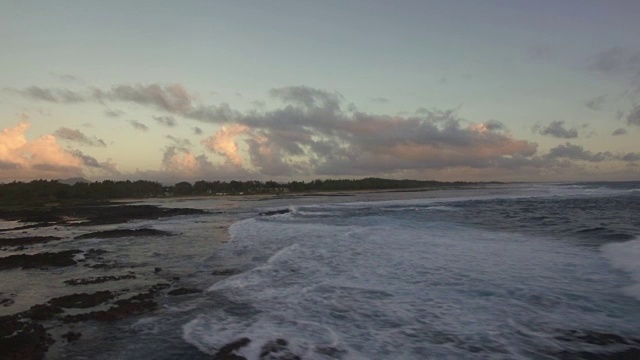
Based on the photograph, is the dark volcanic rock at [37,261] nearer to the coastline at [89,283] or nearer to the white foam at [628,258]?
the coastline at [89,283]

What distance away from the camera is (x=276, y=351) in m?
8.00

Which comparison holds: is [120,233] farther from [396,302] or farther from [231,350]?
[231,350]

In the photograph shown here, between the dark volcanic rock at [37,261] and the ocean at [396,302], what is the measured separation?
2.67m

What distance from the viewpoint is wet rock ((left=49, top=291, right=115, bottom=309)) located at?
438 inches

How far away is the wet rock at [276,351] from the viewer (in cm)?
770

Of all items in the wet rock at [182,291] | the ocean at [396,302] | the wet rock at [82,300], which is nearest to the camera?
the ocean at [396,302]

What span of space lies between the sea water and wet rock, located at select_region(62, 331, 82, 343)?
2.14m

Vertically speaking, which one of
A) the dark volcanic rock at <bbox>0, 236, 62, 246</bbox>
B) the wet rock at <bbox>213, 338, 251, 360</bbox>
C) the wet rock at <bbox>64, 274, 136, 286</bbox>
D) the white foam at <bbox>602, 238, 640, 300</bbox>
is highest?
the white foam at <bbox>602, 238, 640, 300</bbox>

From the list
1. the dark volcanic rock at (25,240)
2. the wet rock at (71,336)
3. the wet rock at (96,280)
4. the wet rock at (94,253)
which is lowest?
the wet rock at (71,336)

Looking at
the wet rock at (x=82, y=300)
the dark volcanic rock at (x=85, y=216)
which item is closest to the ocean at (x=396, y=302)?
the wet rock at (x=82, y=300)

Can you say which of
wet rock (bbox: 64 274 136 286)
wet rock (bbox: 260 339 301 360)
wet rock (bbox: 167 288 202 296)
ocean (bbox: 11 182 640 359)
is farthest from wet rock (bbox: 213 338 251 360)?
wet rock (bbox: 64 274 136 286)

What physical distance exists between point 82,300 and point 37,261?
8.09 m

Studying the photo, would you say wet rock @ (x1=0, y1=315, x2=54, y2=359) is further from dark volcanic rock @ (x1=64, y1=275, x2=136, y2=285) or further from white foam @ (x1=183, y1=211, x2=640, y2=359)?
dark volcanic rock @ (x1=64, y1=275, x2=136, y2=285)

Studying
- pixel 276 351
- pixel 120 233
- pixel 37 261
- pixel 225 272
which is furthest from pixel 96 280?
pixel 120 233
